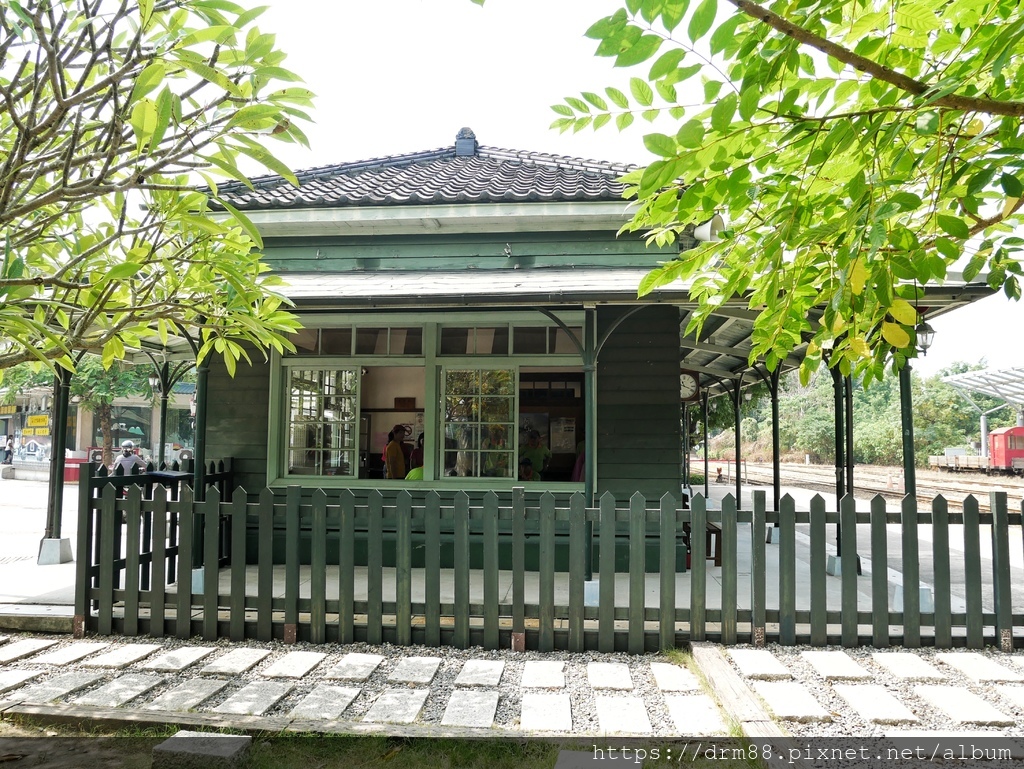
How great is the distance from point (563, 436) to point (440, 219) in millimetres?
5731

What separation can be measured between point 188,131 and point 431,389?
213 inches

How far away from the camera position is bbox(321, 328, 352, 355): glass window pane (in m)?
8.33

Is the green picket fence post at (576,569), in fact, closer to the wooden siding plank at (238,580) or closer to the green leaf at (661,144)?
the wooden siding plank at (238,580)

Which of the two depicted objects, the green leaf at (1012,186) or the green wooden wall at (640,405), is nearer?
the green leaf at (1012,186)

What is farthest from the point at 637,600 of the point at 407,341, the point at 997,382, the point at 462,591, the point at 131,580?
the point at 997,382

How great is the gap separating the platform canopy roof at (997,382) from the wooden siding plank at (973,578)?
27843mm

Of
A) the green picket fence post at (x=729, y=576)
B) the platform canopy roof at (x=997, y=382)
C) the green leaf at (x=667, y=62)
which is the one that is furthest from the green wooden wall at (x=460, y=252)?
the platform canopy roof at (x=997, y=382)

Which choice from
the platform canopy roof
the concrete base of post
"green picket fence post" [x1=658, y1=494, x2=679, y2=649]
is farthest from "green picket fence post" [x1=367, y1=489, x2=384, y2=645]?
the platform canopy roof

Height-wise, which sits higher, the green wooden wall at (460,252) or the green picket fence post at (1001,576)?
the green wooden wall at (460,252)

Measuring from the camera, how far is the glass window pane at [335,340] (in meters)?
8.33

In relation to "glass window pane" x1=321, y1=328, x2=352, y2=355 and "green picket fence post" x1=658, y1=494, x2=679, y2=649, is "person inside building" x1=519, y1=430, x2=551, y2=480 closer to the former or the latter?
"glass window pane" x1=321, y1=328, x2=352, y2=355

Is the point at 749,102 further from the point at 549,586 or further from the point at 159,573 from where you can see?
the point at 159,573

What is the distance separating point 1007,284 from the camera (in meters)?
2.69

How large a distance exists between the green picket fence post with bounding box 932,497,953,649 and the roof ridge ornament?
10.6 meters
